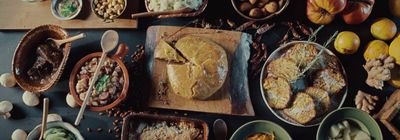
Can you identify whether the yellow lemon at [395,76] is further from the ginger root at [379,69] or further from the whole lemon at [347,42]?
the whole lemon at [347,42]

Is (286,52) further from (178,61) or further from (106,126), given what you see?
(106,126)

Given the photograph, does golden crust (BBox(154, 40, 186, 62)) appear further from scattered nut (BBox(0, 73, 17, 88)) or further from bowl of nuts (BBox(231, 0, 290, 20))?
scattered nut (BBox(0, 73, 17, 88))

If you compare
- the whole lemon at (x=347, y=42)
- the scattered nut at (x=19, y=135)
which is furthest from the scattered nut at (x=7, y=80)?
the whole lemon at (x=347, y=42)

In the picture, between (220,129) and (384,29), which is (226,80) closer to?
(220,129)

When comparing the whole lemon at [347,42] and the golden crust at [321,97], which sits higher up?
the whole lemon at [347,42]

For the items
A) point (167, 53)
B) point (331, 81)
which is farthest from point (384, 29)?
point (167, 53)

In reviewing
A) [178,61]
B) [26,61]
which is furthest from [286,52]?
[26,61]
